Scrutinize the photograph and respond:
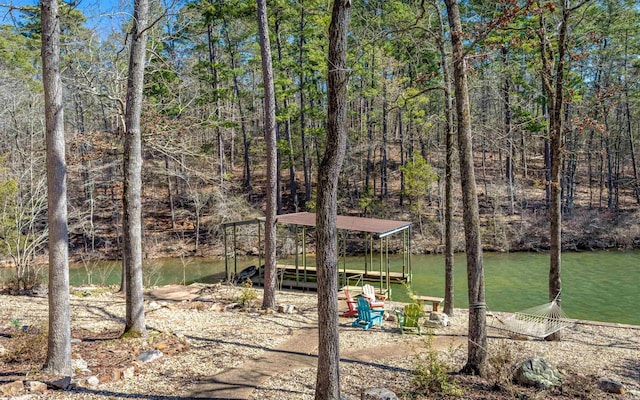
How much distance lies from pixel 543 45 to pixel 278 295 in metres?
8.34

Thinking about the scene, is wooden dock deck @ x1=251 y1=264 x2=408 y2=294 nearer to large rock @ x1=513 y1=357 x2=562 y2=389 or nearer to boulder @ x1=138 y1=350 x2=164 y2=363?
boulder @ x1=138 y1=350 x2=164 y2=363

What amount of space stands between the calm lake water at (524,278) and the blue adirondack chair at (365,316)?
461cm

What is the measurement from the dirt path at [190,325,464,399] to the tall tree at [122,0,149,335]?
1962mm

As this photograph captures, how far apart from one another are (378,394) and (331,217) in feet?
6.64

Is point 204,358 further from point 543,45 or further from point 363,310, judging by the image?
point 543,45

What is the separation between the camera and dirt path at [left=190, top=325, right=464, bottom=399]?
5020 millimetres

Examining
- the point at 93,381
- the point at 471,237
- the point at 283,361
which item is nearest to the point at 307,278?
the point at 283,361

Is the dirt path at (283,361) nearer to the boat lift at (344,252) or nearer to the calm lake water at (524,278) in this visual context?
the boat lift at (344,252)

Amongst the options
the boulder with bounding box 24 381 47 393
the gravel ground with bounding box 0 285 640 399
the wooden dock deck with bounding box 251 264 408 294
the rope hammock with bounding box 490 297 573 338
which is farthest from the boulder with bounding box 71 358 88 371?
the wooden dock deck with bounding box 251 264 408 294

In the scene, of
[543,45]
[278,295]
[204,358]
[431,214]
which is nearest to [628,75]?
[431,214]

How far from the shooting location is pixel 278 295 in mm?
Answer: 11844

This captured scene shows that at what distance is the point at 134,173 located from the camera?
6.45 meters

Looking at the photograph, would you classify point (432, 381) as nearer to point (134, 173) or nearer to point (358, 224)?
point (134, 173)

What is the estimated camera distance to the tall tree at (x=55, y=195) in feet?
15.9
